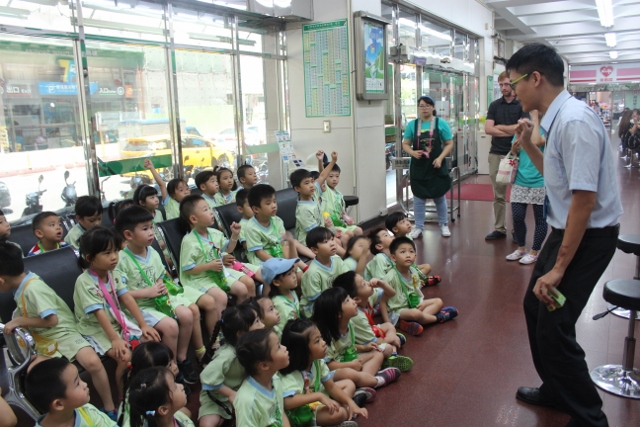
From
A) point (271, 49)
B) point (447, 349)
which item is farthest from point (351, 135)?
point (447, 349)

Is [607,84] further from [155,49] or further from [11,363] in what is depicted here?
[11,363]

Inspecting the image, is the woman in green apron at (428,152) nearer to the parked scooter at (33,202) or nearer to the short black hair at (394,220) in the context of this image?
the short black hair at (394,220)

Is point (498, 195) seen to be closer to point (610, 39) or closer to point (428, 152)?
point (428, 152)

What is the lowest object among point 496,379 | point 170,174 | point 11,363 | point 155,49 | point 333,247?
point 496,379

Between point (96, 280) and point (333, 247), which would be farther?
point (333, 247)

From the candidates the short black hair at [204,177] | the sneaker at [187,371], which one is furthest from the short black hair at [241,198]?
the sneaker at [187,371]

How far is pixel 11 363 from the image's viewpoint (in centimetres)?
246

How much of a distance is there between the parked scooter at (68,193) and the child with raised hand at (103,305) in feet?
5.10

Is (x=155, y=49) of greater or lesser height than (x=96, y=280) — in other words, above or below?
above

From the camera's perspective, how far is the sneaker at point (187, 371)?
2.99m

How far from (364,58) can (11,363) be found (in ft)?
15.6

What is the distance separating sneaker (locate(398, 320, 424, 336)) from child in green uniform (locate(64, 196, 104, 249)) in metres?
2.12

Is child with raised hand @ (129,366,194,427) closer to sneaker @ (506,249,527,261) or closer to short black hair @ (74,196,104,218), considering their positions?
short black hair @ (74,196,104,218)

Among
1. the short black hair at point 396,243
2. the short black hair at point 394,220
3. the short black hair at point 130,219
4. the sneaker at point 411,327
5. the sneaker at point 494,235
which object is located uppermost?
the short black hair at point 130,219
